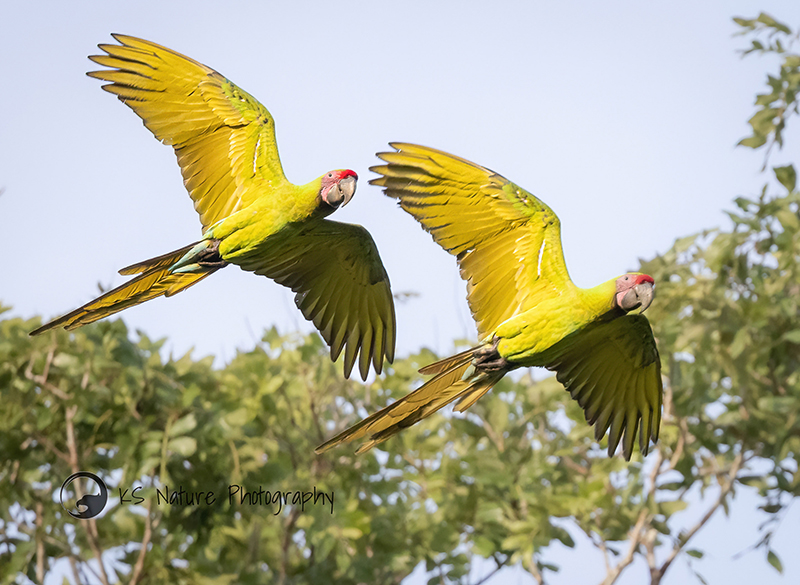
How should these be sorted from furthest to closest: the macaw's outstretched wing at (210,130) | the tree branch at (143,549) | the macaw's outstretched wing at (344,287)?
the tree branch at (143,549), the macaw's outstretched wing at (344,287), the macaw's outstretched wing at (210,130)

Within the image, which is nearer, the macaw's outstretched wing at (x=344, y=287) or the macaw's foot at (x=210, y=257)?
the macaw's foot at (x=210, y=257)

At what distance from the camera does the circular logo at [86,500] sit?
6508mm

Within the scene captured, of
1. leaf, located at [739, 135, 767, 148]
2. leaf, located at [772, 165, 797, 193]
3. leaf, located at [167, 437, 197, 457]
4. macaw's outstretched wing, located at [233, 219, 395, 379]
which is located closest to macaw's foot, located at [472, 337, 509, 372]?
macaw's outstretched wing, located at [233, 219, 395, 379]

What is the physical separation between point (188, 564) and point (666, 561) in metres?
3.51

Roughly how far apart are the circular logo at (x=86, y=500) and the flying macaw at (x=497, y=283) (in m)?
3.21

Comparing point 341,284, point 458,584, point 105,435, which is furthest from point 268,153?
point 458,584

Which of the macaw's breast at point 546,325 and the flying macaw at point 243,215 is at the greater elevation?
the flying macaw at point 243,215

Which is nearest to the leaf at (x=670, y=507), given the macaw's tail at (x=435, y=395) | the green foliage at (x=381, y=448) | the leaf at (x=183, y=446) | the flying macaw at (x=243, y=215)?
the green foliage at (x=381, y=448)

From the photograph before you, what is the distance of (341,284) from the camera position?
513cm

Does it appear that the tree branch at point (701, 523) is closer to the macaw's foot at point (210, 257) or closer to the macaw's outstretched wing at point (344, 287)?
the macaw's outstretched wing at point (344, 287)

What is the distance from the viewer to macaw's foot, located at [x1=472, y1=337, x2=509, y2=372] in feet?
13.9

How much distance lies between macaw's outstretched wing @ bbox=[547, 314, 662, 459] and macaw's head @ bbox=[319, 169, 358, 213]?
124cm

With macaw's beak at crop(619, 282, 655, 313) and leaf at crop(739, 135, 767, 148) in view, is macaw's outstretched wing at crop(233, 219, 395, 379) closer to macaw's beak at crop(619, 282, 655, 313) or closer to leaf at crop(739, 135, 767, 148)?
macaw's beak at crop(619, 282, 655, 313)

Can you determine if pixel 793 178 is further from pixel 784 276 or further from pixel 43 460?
pixel 43 460
